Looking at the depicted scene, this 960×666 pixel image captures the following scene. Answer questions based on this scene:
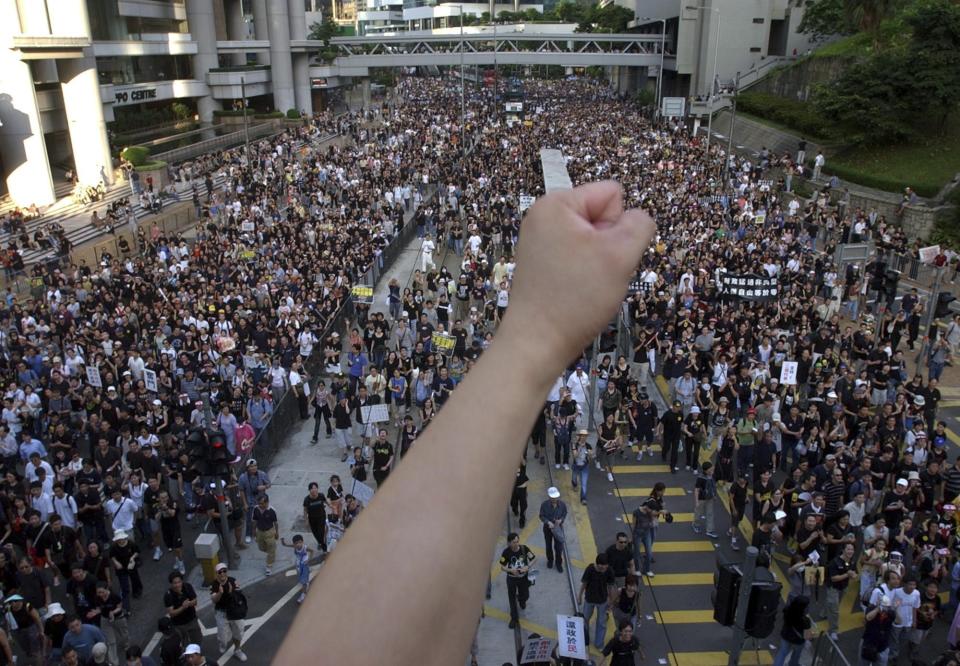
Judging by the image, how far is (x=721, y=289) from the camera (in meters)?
19.8

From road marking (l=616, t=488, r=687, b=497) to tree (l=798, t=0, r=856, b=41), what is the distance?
45.6 metres

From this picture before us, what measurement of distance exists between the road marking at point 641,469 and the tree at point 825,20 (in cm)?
4490

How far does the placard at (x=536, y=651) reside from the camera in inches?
365

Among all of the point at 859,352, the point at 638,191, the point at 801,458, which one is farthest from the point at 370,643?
the point at 638,191

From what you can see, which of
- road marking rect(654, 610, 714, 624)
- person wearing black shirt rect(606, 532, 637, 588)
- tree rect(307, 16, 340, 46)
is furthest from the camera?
tree rect(307, 16, 340, 46)

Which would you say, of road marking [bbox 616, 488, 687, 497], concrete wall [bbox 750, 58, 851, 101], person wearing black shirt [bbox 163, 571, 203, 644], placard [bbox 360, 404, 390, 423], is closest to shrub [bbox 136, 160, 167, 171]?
placard [bbox 360, 404, 390, 423]

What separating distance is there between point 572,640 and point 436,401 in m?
7.48

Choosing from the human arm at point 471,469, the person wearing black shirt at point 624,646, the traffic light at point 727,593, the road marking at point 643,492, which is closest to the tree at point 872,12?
the road marking at point 643,492

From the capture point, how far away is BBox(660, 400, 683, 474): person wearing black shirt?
15.2 metres

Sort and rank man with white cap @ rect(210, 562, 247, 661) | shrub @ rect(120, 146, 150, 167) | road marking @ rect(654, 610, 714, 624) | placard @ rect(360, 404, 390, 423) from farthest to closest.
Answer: shrub @ rect(120, 146, 150, 167) < placard @ rect(360, 404, 390, 423) < road marking @ rect(654, 610, 714, 624) < man with white cap @ rect(210, 562, 247, 661)

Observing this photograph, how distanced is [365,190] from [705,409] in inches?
928

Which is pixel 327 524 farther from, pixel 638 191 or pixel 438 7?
pixel 438 7

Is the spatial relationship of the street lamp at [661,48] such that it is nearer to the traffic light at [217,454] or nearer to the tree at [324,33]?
the tree at [324,33]

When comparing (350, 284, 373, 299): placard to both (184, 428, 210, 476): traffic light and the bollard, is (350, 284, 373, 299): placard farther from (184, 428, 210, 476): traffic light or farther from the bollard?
(184, 428, 210, 476): traffic light
